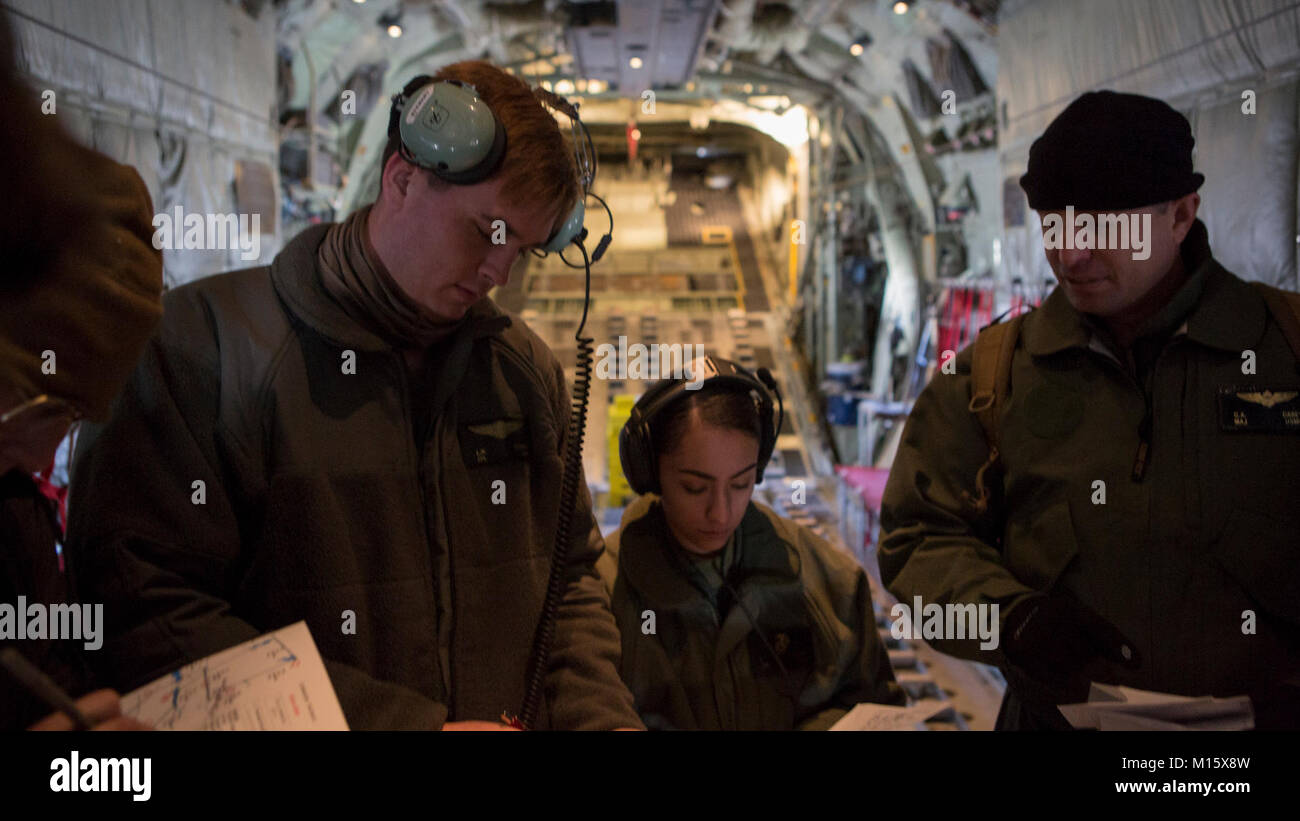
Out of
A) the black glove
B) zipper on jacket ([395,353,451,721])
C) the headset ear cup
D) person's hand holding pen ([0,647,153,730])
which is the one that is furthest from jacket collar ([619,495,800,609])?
person's hand holding pen ([0,647,153,730])

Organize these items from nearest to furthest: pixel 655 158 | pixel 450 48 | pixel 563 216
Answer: pixel 563 216, pixel 450 48, pixel 655 158

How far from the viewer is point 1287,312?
1.55 metres

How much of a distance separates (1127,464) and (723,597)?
84cm

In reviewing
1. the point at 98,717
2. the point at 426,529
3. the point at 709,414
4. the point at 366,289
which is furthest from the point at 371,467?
the point at 709,414

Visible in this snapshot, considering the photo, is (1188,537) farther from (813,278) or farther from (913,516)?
(813,278)

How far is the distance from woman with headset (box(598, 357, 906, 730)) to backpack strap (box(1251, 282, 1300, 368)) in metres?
0.95

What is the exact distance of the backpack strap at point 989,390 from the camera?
65.8 inches

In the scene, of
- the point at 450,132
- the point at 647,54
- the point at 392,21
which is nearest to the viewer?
the point at 450,132

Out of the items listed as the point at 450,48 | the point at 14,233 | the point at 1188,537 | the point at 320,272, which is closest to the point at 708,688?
the point at 1188,537

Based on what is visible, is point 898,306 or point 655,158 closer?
point 898,306

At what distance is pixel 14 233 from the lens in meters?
0.80

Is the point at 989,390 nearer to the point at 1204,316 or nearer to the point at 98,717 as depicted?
the point at 1204,316

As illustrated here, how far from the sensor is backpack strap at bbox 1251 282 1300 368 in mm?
1525
